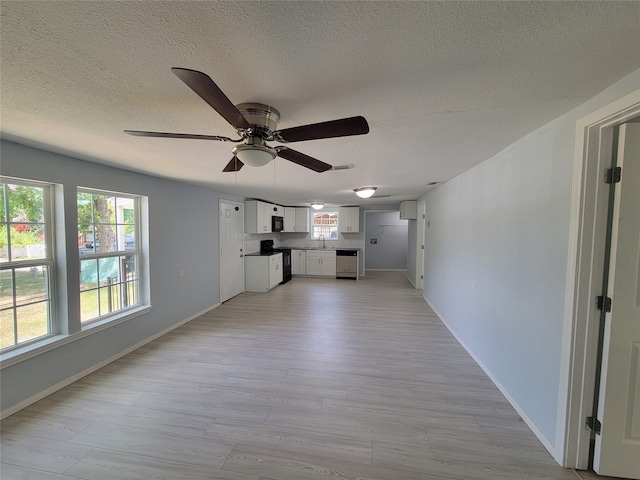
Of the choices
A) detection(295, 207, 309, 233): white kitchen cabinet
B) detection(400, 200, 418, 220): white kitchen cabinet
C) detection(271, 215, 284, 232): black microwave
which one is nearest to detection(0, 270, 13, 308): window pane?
detection(271, 215, 284, 232): black microwave

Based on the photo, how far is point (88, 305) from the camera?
2.54 meters

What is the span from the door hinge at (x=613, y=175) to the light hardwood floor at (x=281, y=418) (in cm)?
173

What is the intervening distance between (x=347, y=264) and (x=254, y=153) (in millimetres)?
5859

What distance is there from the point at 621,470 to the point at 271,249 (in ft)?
20.6

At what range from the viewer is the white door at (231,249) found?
4.80 m

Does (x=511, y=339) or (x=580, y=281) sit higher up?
(x=580, y=281)

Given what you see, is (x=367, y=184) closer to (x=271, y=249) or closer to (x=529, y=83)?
(x=529, y=83)

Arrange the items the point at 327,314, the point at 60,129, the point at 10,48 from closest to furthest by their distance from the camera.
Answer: the point at 10,48, the point at 60,129, the point at 327,314

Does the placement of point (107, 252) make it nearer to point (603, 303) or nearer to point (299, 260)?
point (603, 303)

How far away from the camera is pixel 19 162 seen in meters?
1.92

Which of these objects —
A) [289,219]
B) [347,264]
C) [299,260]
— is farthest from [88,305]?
[347,264]

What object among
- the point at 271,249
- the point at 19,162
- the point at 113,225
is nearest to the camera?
the point at 19,162

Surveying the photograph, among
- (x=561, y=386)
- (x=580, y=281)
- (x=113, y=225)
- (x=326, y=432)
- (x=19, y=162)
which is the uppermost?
(x=19, y=162)

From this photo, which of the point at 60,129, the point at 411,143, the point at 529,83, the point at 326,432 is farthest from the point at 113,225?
the point at 529,83
